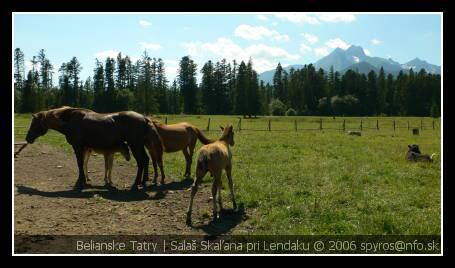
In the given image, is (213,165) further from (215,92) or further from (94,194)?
(215,92)

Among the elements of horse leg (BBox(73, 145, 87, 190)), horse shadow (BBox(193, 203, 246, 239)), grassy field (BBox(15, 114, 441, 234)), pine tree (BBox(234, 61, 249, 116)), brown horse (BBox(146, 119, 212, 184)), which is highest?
pine tree (BBox(234, 61, 249, 116))

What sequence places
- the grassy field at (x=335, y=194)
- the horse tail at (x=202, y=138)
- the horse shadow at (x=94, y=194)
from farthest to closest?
the horse tail at (x=202, y=138) < the horse shadow at (x=94, y=194) < the grassy field at (x=335, y=194)

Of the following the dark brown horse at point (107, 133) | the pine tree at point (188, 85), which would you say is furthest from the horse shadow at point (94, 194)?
the pine tree at point (188, 85)

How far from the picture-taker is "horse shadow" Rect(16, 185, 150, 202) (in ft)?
34.6

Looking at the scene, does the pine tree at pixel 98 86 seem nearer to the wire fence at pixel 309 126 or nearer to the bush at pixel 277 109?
the wire fence at pixel 309 126

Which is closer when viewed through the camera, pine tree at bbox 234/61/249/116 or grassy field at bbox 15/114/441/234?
grassy field at bbox 15/114/441/234

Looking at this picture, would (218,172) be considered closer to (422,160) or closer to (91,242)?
(91,242)

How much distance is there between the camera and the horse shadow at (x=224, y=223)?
7.91 metres

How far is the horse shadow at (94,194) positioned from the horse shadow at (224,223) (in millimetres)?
2662

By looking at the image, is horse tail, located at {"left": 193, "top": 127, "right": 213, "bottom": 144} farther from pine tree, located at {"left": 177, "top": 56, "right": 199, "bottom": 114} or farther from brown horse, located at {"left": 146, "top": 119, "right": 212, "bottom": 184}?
pine tree, located at {"left": 177, "top": 56, "right": 199, "bottom": 114}

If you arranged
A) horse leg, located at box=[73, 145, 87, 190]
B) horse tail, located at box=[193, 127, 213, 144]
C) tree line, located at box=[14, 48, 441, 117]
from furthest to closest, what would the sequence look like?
tree line, located at box=[14, 48, 441, 117] < horse tail, located at box=[193, 127, 213, 144] < horse leg, located at box=[73, 145, 87, 190]

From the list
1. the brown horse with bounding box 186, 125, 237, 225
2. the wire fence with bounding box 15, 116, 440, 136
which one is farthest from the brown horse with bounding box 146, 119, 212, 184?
the wire fence with bounding box 15, 116, 440, 136

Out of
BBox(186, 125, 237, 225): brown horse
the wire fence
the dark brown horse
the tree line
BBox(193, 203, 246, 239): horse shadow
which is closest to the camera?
BBox(193, 203, 246, 239): horse shadow
